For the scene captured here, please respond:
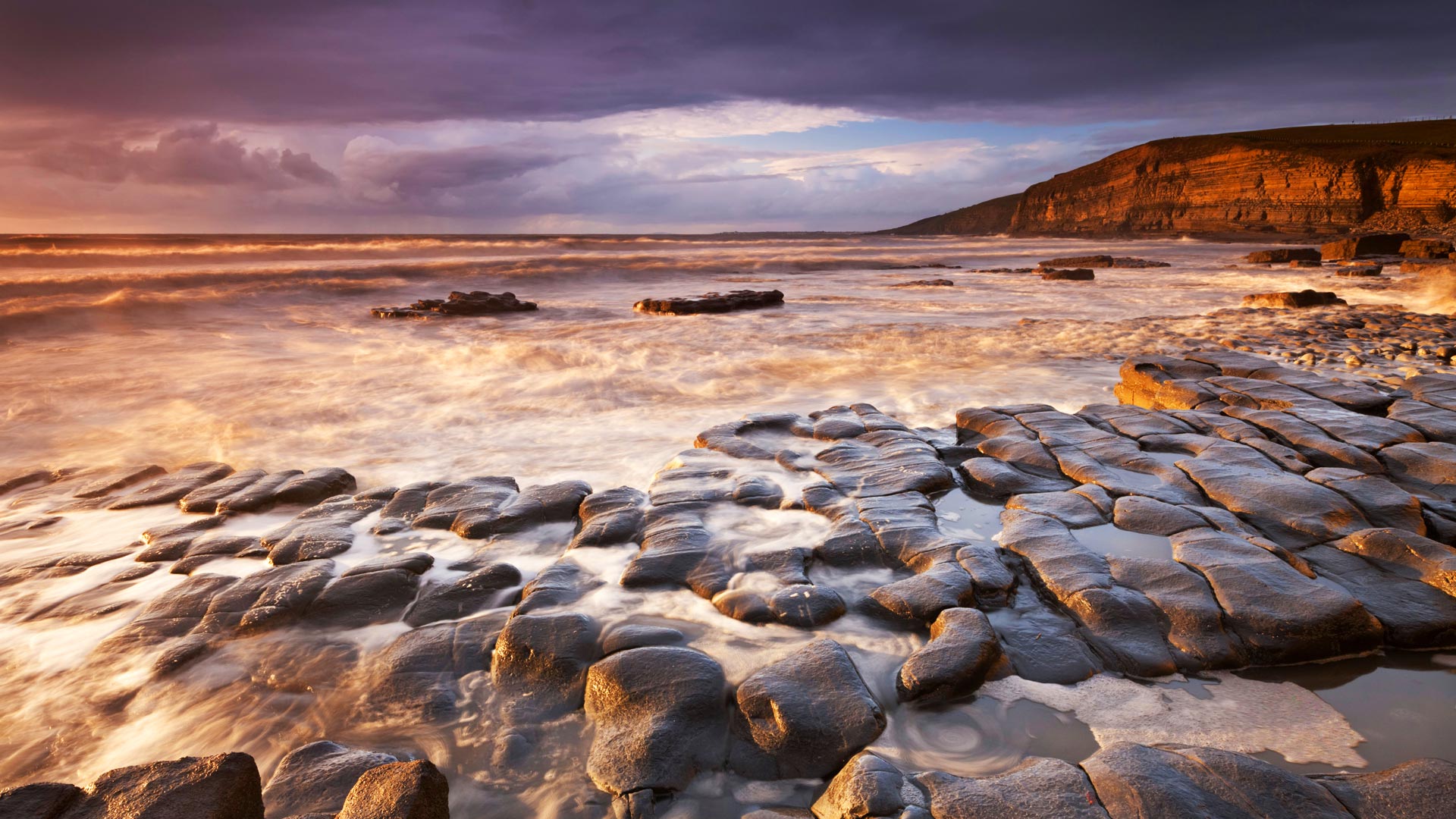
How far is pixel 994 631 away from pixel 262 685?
2.76 metres

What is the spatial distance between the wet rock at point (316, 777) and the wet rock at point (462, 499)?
6.04 ft

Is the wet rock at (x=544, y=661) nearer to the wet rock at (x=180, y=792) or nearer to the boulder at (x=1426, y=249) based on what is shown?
the wet rock at (x=180, y=792)

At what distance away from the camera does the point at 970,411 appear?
541 centimetres

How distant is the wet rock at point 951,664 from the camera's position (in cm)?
234

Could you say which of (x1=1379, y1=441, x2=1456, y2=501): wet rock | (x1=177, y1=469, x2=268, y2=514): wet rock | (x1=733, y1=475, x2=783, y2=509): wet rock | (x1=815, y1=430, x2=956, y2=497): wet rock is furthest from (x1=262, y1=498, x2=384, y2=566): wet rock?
(x1=1379, y1=441, x2=1456, y2=501): wet rock

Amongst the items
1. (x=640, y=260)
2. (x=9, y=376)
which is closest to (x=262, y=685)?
(x=9, y=376)

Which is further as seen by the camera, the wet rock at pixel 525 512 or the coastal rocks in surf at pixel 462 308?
the coastal rocks in surf at pixel 462 308

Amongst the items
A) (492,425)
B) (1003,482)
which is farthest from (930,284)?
(1003,482)

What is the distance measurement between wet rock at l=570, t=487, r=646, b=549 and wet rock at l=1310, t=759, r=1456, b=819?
9.13ft

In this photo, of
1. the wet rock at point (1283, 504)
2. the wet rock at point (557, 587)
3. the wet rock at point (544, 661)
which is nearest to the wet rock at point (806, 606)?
the wet rock at point (544, 661)

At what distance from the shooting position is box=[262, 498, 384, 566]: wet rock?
357 centimetres

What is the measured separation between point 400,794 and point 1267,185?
61809 millimetres

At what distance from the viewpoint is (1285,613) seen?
2.57 m

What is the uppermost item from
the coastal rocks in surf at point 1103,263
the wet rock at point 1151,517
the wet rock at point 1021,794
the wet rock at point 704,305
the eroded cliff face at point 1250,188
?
the eroded cliff face at point 1250,188
